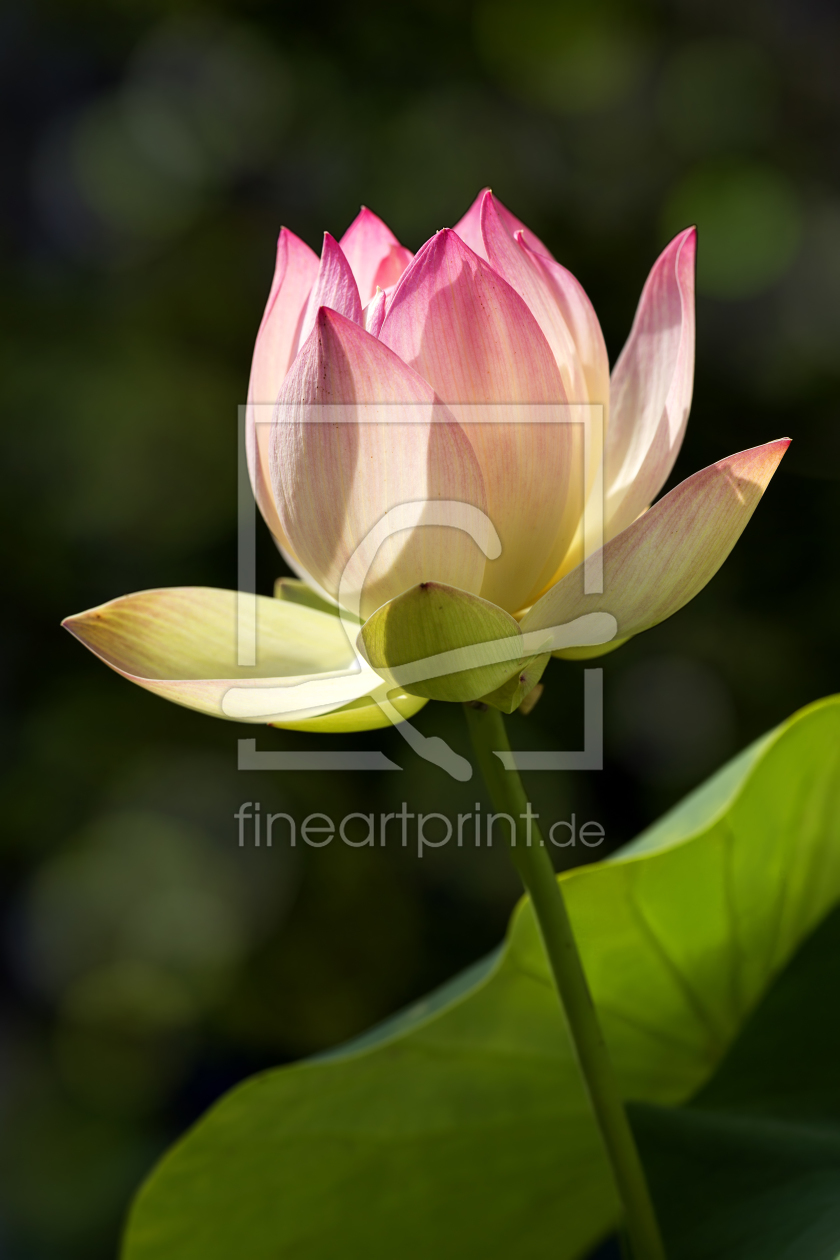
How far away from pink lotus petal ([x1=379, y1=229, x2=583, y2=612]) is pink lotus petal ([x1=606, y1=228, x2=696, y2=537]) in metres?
0.03

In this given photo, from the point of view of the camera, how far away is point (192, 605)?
0.32 meters

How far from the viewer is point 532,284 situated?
0.30m

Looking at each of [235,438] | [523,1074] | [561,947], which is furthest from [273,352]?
[235,438]

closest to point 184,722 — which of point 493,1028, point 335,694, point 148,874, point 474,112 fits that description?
point 148,874

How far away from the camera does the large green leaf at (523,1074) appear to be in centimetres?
40

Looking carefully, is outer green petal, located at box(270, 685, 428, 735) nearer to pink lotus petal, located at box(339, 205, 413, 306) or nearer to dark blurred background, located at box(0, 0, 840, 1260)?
pink lotus petal, located at box(339, 205, 413, 306)

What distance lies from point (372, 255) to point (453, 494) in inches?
4.6

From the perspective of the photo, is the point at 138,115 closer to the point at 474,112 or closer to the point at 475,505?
the point at 474,112

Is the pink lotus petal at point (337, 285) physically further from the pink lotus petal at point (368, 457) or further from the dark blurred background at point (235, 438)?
the dark blurred background at point (235, 438)

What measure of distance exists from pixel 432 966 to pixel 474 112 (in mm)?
1010

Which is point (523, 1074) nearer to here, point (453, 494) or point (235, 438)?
point (453, 494)

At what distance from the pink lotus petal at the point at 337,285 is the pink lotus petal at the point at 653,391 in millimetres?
89

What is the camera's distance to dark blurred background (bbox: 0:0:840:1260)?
127 cm

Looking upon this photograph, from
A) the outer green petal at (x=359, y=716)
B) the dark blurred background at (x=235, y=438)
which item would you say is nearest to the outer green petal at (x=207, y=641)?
the outer green petal at (x=359, y=716)
